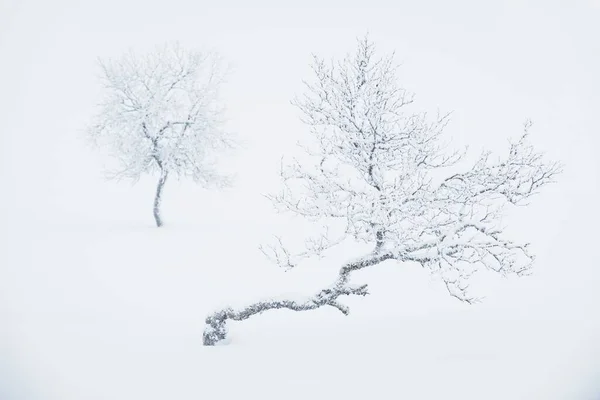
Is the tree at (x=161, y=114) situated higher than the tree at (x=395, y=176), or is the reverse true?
the tree at (x=161, y=114)

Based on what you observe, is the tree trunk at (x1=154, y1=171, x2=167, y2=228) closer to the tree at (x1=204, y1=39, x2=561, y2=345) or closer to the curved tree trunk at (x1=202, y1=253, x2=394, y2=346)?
the curved tree trunk at (x1=202, y1=253, x2=394, y2=346)

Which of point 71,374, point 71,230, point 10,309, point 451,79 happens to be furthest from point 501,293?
point 451,79

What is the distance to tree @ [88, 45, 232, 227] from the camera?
2477 centimetres

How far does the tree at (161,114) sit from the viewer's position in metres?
24.8

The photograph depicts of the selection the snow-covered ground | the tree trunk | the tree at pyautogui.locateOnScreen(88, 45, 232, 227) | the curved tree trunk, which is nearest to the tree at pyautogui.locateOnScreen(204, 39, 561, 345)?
the curved tree trunk

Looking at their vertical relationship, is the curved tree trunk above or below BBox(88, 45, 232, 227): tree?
below

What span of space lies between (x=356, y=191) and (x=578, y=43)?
65.9 feet

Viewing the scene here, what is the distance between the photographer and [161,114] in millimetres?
25016

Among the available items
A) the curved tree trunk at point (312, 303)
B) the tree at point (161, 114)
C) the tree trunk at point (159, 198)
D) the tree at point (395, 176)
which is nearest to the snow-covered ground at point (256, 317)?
the curved tree trunk at point (312, 303)

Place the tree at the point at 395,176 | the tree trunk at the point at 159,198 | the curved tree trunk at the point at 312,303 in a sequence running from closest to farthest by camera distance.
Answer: the tree at the point at 395,176 → the curved tree trunk at the point at 312,303 → the tree trunk at the point at 159,198

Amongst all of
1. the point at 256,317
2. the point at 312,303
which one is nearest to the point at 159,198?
the point at 256,317

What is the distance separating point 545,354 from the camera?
759 centimetres

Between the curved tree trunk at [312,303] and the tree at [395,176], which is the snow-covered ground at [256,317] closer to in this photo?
the curved tree trunk at [312,303]

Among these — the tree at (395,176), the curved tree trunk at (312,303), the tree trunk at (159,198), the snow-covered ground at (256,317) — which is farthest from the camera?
the tree trunk at (159,198)
